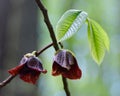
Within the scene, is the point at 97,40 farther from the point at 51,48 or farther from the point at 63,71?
the point at 51,48

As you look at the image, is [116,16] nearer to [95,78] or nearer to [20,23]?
[95,78]

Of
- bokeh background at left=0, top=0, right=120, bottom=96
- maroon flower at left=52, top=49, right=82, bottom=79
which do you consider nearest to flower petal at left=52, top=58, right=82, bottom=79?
maroon flower at left=52, top=49, right=82, bottom=79

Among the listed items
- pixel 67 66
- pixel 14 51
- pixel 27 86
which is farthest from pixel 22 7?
pixel 67 66

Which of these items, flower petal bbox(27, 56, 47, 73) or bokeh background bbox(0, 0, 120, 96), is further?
bokeh background bbox(0, 0, 120, 96)

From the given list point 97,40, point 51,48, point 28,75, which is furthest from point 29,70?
point 51,48

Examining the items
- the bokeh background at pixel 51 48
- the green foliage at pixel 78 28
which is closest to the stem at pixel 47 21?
the green foliage at pixel 78 28

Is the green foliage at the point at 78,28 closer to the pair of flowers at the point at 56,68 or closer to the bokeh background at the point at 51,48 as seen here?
the pair of flowers at the point at 56,68

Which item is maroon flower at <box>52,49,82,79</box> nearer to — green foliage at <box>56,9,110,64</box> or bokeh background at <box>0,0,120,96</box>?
green foliage at <box>56,9,110,64</box>
